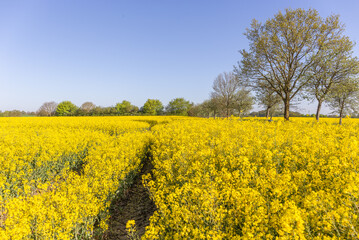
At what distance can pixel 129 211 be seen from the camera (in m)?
5.61

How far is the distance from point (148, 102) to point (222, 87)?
4911 centimetres

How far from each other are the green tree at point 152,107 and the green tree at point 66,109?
33.9 metres

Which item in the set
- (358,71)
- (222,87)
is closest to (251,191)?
(358,71)

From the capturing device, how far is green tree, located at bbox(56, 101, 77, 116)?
79.4 m

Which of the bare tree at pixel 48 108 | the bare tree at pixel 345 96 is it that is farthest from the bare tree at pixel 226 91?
the bare tree at pixel 48 108

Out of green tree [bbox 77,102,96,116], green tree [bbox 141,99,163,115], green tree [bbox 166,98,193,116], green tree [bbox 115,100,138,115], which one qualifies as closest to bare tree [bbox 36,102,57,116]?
green tree [bbox 77,102,96,116]

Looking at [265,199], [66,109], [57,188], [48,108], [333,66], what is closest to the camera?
[265,199]

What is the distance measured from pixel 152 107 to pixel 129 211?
243 ft

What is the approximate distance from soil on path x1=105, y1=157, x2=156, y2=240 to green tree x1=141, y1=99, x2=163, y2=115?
2736 inches

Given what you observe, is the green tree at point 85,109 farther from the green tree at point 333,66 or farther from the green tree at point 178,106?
the green tree at point 333,66

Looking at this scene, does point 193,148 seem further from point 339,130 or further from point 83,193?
point 339,130

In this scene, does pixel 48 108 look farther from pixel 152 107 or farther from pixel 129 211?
pixel 129 211

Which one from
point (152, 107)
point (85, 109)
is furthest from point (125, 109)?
point (85, 109)

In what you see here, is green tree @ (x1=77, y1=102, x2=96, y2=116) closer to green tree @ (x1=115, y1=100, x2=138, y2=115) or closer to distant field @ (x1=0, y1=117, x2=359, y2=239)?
green tree @ (x1=115, y1=100, x2=138, y2=115)
